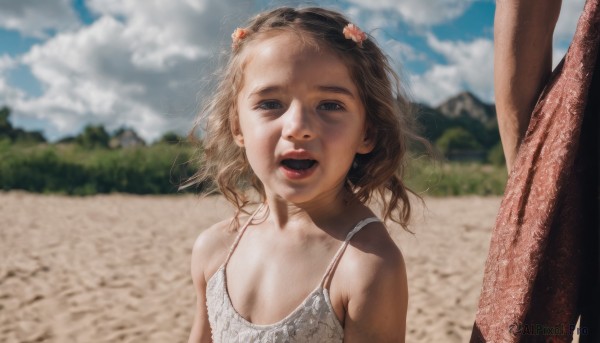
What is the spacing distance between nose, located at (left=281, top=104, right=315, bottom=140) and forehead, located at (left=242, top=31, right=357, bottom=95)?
3.1 inches

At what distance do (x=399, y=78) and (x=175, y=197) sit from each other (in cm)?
2048

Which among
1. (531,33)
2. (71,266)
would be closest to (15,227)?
(71,266)

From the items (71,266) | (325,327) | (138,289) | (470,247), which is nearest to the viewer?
(325,327)

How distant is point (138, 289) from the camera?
6859mm

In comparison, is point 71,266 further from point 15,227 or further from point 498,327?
point 498,327

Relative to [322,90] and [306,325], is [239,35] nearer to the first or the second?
[322,90]

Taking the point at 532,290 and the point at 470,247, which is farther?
the point at 470,247

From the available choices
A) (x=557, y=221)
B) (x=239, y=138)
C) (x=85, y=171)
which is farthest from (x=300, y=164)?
(x=85, y=171)

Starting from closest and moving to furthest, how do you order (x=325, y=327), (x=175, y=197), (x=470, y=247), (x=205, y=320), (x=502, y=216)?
(x=502, y=216), (x=325, y=327), (x=205, y=320), (x=470, y=247), (x=175, y=197)

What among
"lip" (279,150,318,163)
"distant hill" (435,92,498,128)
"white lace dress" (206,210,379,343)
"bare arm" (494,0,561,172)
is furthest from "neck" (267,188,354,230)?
"distant hill" (435,92,498,128)

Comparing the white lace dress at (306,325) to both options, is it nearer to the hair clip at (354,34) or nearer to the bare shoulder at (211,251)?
the bare shoulder at (211,251)

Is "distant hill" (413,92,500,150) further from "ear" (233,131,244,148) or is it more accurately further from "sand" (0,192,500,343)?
"ear" (233,131,244,148)

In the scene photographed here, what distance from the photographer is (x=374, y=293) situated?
161cm

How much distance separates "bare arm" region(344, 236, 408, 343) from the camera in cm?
160
